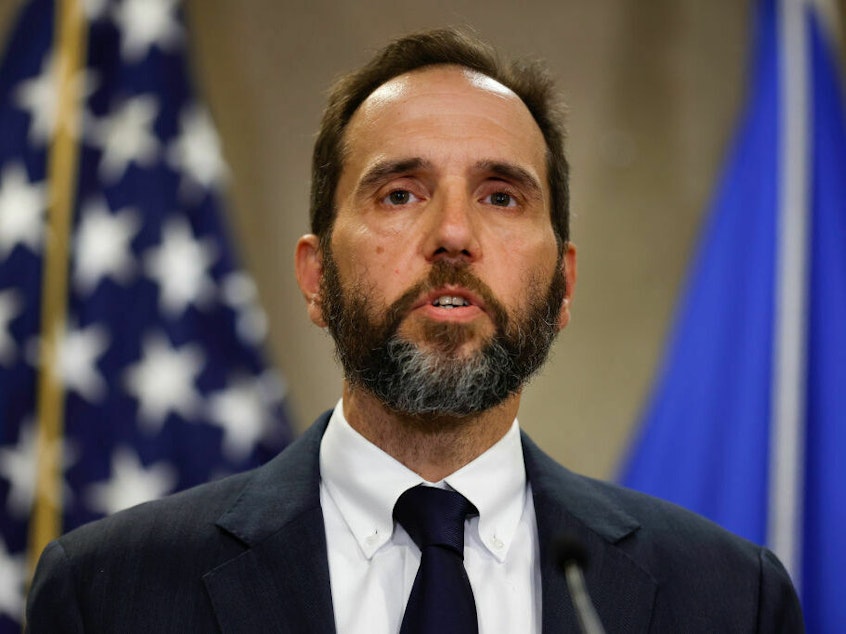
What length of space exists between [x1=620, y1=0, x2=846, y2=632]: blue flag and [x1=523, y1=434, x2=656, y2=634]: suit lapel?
134 centimetres

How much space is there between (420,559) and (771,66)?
8.08ft

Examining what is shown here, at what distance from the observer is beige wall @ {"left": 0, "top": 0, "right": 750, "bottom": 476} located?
3.75 metres

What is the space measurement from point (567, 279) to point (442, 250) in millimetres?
454

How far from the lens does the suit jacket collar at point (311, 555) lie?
1743 mm

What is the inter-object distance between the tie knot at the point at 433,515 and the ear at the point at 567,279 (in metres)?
0.43

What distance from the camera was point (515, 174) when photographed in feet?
6.54

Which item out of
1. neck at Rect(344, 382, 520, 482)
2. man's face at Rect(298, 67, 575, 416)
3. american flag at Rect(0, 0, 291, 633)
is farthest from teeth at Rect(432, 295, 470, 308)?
american flag at Rect(0, 0, 291, 633)

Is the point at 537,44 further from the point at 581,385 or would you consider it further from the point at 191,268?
the point at 191,268

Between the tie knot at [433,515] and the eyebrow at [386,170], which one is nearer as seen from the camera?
the tie knot at [433,515]

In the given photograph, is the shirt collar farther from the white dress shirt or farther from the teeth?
the teeth

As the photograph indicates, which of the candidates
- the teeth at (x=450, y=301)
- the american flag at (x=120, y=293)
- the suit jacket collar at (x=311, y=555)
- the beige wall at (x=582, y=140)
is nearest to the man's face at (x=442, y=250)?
the teeth at (x=450, y=301)

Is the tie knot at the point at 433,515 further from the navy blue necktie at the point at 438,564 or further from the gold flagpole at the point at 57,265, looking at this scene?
the gold flagpole at the point at 57,265

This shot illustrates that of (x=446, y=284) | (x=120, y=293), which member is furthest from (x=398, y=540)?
(x=120, y=293)

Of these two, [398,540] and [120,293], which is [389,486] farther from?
[120,293]
